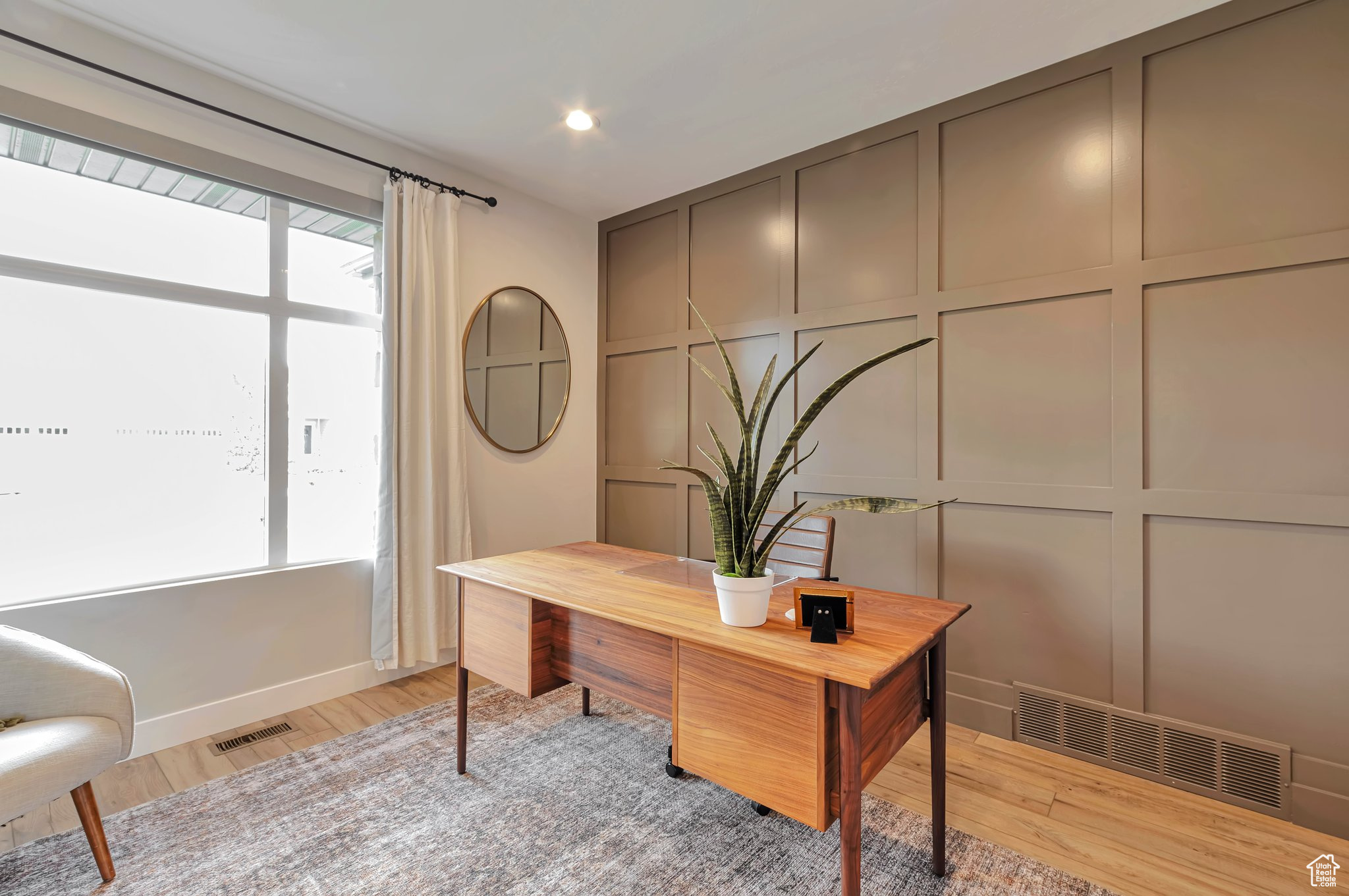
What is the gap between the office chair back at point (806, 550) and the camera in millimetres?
2090

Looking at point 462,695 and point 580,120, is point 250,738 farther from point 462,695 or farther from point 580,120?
point 580,120

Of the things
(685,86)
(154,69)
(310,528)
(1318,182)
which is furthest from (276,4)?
(1318,182)

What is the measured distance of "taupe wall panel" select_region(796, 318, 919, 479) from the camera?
2658 millimetres

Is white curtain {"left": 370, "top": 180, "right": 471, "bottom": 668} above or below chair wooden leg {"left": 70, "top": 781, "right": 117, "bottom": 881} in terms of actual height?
above

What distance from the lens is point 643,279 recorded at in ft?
12.2

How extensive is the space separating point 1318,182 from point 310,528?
405 centimetres

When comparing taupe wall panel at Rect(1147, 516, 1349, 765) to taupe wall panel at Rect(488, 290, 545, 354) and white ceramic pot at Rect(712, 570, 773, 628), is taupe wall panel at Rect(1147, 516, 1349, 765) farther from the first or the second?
taupe wall panel at Rect(488, 290, 545, 354)

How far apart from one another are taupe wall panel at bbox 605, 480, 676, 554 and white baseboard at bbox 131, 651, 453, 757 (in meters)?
1.41

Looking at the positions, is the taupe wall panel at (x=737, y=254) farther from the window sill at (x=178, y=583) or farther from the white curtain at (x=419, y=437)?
the window sill at (x=178, y=583)

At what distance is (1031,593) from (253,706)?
328 cm

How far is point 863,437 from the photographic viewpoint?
2781mm

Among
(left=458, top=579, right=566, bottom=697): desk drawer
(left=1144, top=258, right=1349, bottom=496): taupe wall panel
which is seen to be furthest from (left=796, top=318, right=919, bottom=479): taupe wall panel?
(left=458, top=579, right=566, bottom=697): desk drawer

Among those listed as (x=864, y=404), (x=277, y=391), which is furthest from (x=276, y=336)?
(x=864, y=404)

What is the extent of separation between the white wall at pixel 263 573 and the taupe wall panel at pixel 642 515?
1.45 feet
